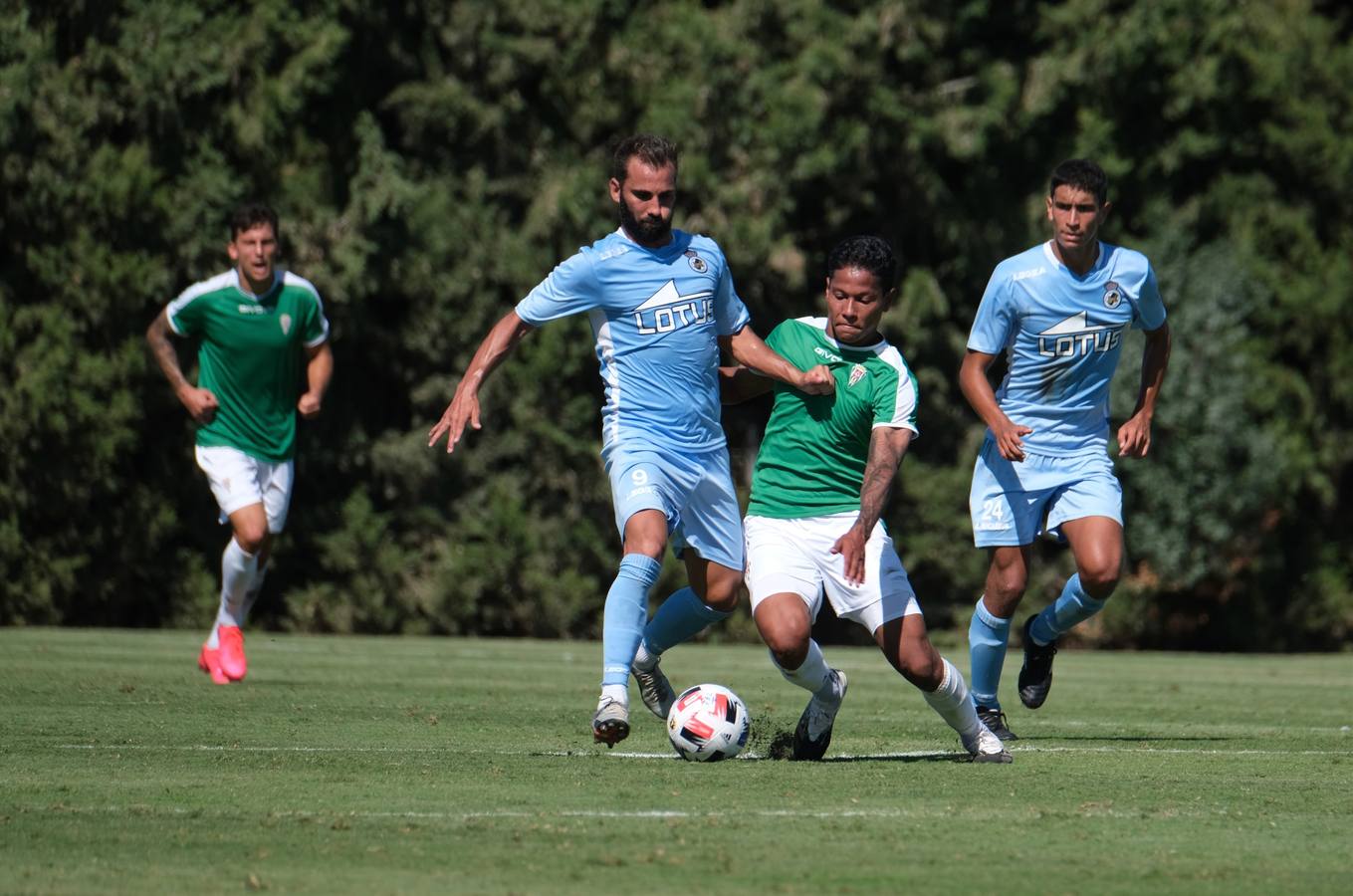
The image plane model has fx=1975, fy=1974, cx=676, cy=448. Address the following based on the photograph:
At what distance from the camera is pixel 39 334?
1905 cm

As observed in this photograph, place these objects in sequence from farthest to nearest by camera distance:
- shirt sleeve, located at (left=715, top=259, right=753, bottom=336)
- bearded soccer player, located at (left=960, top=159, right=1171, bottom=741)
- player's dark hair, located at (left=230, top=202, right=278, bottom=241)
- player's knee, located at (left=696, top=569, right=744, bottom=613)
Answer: player's dark hair, located at (left=230, top=202, right=278, bottom=241)
bearded soccer player, located at (left=960, top=159, right=1171, bottom=741)
shirt sleeve, located at (left=715, top=259, right=753, bottom=336)
player's knee, located at (left=696, top=569, right=744, bottom=613)

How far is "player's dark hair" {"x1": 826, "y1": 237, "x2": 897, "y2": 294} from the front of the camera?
7.50 meters

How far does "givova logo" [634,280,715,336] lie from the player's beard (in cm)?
19

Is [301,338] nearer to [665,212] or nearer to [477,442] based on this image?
[665,212]

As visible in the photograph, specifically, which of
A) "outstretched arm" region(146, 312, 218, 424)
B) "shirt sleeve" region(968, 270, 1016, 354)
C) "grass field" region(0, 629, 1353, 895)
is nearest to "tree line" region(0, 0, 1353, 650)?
"outstretched arm" region(146, 312, 218, 424)

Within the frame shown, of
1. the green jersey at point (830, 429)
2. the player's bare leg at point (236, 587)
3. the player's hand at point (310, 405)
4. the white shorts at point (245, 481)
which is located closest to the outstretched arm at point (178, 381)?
the white shorts at point (245, 481)

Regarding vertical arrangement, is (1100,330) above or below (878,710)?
above

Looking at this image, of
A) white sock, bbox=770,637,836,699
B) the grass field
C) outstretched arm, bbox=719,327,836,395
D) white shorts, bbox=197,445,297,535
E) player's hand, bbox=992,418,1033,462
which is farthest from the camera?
white shorts, bbox=197,445,297,535

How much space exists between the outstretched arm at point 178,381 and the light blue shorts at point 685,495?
3688mm

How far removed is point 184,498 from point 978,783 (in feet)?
48.9

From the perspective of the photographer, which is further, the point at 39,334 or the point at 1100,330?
the point at 39,334

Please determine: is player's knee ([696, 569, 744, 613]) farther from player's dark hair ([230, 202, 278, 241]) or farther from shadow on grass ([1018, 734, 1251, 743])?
player's dark hair ([230, 202, 278, 241])

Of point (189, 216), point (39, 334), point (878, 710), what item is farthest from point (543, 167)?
point (878, 710)

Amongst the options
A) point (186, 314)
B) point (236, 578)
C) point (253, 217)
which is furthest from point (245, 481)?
point (253, 217)
